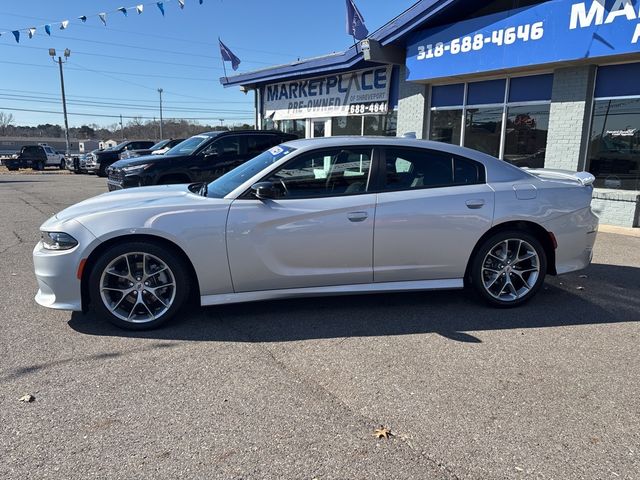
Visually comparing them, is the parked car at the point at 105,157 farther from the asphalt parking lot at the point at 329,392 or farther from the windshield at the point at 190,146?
the asphalt parking lot at the point at 329,392

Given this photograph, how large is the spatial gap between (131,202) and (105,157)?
23.7 m

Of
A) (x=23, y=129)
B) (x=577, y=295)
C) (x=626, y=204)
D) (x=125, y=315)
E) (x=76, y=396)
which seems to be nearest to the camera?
(x=76, y=396)

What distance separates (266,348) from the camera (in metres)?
3.86

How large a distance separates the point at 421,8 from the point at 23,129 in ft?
485

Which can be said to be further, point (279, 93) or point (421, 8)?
point (279, 93)

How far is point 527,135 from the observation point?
10953mm

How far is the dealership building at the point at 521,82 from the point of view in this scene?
909 cm

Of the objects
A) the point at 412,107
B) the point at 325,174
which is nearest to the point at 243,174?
the point at 325,174

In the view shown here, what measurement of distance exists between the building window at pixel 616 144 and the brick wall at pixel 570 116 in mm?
199

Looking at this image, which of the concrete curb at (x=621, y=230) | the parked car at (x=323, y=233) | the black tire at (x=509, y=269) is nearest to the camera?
the parked car at (x=323, y=233)

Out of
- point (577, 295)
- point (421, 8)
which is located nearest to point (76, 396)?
point (577, 295)

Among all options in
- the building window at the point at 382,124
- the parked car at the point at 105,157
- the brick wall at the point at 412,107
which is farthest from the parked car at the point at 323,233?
the parked car at the point at 105,157

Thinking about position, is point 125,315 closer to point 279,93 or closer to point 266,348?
point 266,348

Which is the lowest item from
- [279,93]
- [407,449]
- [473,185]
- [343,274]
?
[407,449]
